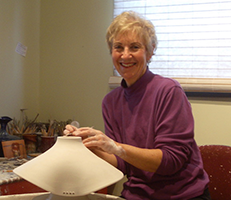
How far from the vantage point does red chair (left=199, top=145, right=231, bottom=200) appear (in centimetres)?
134

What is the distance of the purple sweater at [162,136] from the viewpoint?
1070 mm

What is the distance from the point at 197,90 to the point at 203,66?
0.18 m

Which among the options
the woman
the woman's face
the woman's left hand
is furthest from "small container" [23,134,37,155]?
the woman's left hand

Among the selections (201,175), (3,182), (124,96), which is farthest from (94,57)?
(201,175)

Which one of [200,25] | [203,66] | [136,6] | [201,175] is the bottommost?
[201,175]

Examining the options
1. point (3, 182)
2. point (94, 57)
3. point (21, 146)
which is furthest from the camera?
point (94, 57)

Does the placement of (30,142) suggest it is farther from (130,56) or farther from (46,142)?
(130,56)

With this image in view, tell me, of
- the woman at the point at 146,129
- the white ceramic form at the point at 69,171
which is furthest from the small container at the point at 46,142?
the white ceramic form at the point at 69,171

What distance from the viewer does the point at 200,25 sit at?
79.6 inches

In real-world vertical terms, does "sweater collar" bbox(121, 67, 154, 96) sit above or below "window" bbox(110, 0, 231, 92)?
below

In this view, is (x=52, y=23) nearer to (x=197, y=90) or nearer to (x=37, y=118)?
(x=37, y=118)

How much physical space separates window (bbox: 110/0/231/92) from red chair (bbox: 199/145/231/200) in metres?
0.66

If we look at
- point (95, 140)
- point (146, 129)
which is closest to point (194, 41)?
point (146, 129)

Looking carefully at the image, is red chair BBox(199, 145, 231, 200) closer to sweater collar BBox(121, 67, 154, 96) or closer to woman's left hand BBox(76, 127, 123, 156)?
sweater collar BBox(121, 67, 154, 96)
